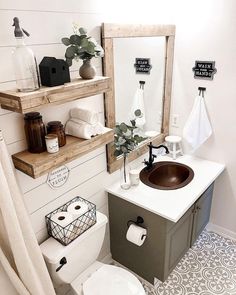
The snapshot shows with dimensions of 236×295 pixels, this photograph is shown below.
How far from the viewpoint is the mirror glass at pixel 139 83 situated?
1.86 meters

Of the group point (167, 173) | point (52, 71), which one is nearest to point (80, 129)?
point (52, 71)

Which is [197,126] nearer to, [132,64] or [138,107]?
[138,107]

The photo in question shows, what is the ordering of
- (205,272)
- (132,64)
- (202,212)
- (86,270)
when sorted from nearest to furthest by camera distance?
(86,270) → (132,64) → (205,272) → (202,212)

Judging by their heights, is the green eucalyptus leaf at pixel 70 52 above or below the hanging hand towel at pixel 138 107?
above

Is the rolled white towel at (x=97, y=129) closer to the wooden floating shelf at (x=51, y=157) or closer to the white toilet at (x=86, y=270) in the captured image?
the wooden floating shelf at (x=51, y=157)

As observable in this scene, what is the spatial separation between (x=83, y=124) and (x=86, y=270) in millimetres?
994

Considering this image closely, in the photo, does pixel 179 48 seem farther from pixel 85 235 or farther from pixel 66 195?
pixel 85 235

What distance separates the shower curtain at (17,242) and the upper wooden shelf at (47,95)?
0.16 m

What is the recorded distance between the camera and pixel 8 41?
1197 millimetres

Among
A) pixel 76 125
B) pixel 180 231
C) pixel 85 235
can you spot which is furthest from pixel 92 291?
pixel 76 125

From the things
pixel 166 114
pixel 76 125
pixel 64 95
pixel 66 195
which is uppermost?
pixel 64 95

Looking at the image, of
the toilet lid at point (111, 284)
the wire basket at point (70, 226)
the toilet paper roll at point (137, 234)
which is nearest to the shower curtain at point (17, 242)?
the wire basket at point (70, 226)

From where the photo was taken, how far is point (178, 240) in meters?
2.04

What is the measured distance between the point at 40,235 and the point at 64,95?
0.91 metres
